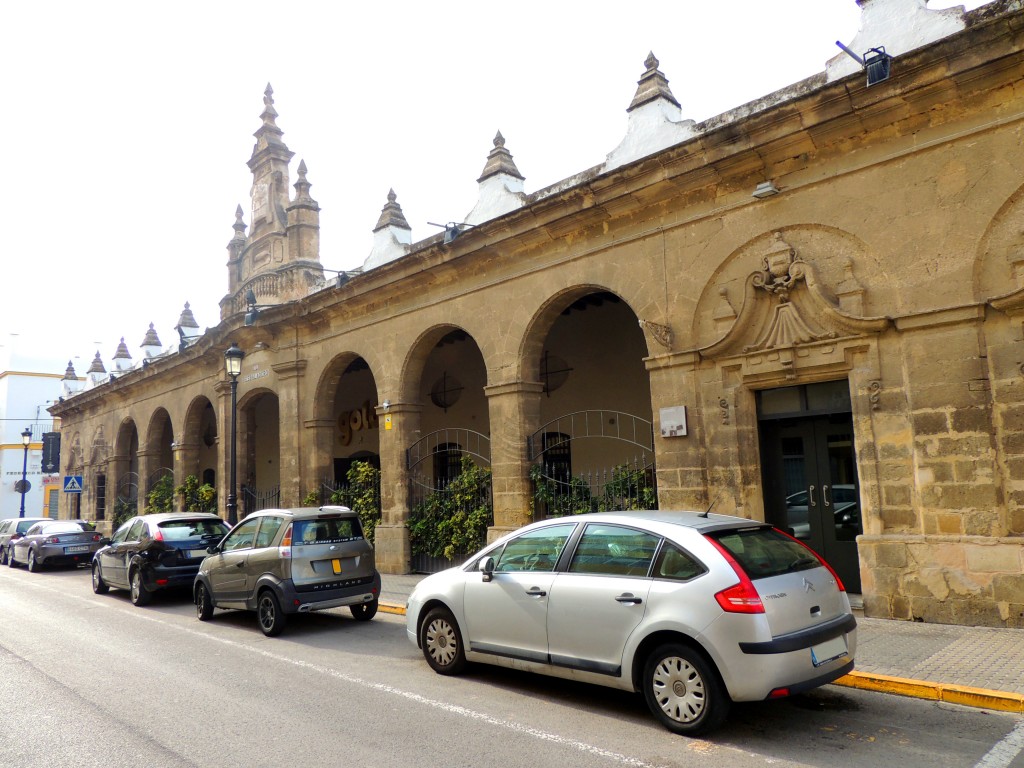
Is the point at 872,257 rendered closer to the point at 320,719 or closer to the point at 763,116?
the point at 763,116

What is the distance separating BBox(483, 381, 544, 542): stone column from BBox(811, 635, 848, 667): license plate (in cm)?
743

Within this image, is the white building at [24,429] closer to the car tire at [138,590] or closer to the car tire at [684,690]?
the car tire at [138,590]

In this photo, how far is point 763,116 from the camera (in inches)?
371

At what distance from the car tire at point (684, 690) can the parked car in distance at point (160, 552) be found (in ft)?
31.7

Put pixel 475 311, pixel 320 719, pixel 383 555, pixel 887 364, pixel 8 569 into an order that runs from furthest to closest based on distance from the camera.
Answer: pixel 8 569, pixel 383 555, pixel 475 311, pixel 887 364, pixel 320 719

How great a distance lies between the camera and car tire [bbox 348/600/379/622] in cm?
1006

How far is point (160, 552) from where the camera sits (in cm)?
1234

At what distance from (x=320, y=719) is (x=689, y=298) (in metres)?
7.26

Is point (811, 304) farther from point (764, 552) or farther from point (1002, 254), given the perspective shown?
point (764, 552)

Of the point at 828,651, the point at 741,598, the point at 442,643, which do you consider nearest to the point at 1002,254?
the point at 828,651

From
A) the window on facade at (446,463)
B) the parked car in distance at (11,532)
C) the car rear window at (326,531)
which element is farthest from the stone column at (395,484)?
the parked car in distance at (11,532)

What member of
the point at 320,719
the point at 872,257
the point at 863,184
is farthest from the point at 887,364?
the point at 320,719

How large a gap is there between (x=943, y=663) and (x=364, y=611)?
274 inches

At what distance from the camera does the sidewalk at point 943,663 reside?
554cm
